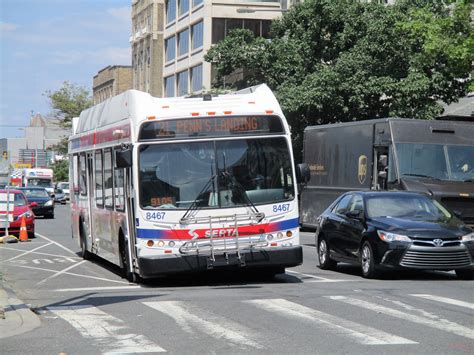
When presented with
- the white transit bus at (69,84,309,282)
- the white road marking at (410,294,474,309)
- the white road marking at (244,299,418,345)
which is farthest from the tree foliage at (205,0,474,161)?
the white road marking at (244,299,418,345)

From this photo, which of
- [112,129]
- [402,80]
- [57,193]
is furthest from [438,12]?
[57,193]

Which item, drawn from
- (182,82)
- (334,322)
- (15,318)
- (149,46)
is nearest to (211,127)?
(15,318)

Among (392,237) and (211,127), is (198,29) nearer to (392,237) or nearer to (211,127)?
(211,127)

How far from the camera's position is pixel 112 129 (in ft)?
55.7

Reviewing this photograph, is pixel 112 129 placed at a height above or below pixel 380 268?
above

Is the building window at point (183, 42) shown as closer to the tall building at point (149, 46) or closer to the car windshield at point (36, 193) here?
the tall building at point (149, 46)

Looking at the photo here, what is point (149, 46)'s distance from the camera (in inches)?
3423

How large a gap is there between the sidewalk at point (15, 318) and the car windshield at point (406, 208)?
659 cm

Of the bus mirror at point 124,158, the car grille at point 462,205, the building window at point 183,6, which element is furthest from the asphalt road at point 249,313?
the building window at point 183,6

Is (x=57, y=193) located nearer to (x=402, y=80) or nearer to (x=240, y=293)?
(x=402, y=80)

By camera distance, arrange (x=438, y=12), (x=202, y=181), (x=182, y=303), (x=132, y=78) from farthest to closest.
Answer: (x=132, y=78) < (x=438, y=12) < (x=202, y=181) < (x=182, y=303)

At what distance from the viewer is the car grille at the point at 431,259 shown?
15.4 meters

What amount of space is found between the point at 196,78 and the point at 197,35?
122 inches

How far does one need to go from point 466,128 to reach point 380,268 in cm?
994
